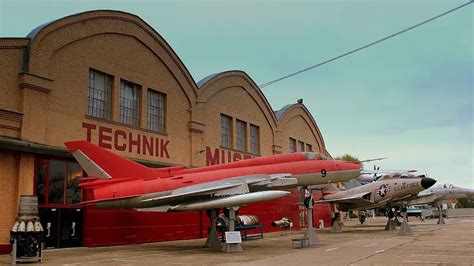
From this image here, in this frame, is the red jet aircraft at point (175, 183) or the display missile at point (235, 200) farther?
the red jet aircraft at point (175, 183)

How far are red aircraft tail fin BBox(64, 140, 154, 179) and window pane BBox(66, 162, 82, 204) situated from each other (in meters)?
2.10

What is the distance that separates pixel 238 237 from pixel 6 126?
404 inches

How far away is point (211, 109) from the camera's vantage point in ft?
98.4

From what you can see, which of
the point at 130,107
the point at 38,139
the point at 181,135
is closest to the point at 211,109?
the point at 181,135

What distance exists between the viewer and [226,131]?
31969 mm

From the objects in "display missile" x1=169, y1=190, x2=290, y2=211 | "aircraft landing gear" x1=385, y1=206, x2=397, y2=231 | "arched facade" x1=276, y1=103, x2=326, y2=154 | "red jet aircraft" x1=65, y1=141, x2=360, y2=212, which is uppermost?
"arched facade" x1=276, y1=103, x2=326, y2=154

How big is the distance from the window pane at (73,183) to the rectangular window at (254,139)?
16746 millimetres

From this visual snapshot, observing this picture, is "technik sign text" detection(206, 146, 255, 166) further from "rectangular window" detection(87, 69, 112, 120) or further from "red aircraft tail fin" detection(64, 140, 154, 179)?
"red aircraft tail fin" detection(64, 140, 154, 179)

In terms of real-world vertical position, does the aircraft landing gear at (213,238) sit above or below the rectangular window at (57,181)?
below

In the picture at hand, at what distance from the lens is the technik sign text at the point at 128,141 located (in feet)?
70.6

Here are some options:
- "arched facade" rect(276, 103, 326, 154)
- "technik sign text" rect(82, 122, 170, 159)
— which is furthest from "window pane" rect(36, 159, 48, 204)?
"arched facade" rect(276, 103, 326, 154)

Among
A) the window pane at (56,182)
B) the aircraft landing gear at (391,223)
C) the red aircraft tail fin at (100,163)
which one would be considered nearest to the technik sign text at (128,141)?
the window pane at (56,182)

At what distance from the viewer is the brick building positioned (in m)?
18.0

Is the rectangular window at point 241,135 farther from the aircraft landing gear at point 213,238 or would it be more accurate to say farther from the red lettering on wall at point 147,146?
the aircraft landing gear at point 213,238
